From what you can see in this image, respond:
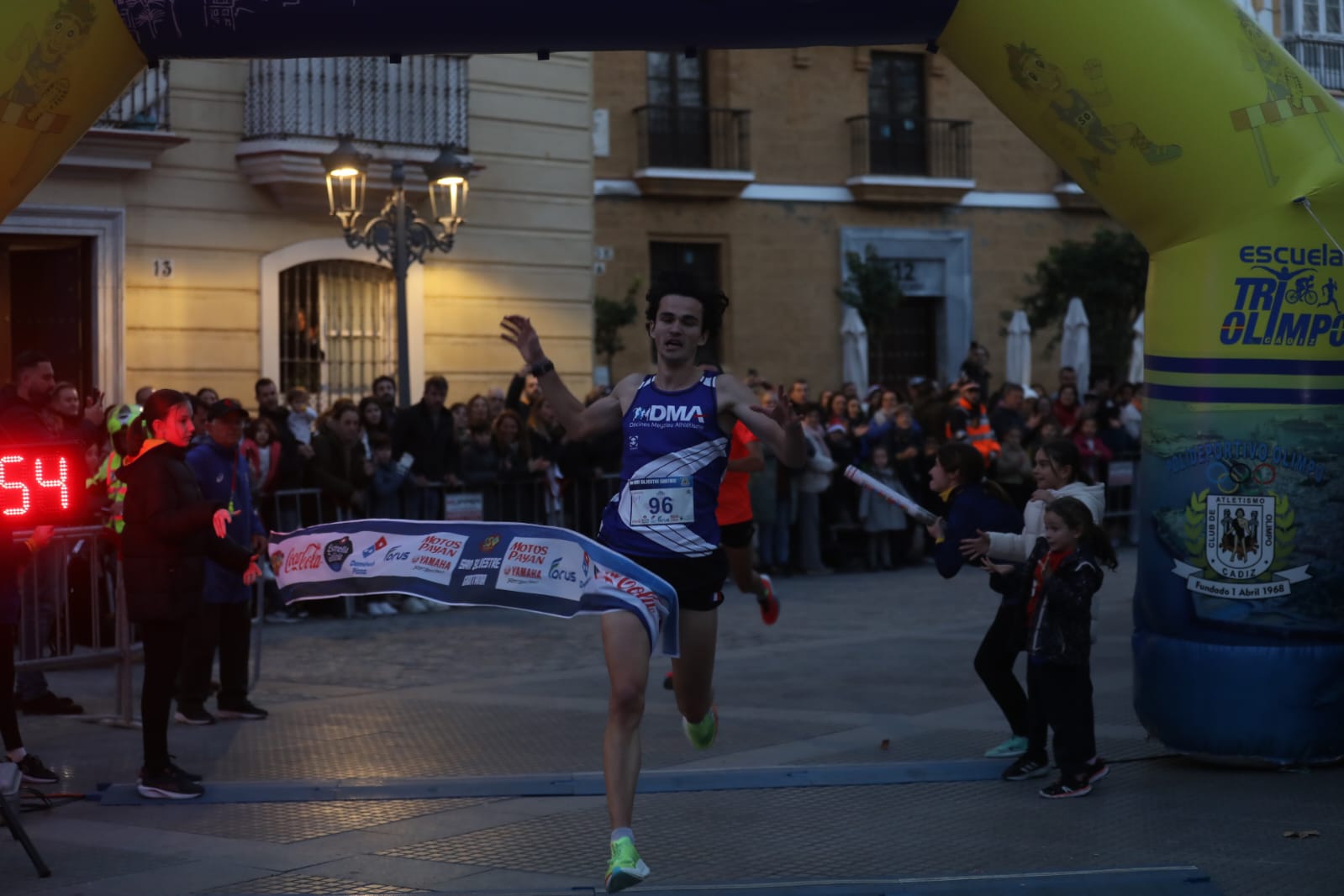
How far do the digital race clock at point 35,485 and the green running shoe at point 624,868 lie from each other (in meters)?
3.14

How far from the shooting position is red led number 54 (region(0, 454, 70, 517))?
25.5 ft

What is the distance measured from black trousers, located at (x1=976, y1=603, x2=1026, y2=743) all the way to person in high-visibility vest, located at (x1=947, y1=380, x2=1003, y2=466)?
32.8 ft

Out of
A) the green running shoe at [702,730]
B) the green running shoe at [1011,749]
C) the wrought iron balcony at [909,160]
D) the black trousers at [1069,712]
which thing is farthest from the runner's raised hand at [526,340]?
the wrought iron balcony at [909,160]

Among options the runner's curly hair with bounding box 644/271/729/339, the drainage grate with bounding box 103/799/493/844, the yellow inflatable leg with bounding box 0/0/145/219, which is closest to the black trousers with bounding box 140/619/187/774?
the drainage grate with bounding box 103/799/493/844

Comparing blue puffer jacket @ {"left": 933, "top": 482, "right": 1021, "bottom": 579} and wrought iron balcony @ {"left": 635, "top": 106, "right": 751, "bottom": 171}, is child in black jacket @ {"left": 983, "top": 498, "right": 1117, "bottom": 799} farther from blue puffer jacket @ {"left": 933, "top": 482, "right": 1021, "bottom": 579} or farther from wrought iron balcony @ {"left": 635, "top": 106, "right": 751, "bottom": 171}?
wrought iron balcony @ {"left": 635, "top": 106, "right": 751, "bottom": 171}

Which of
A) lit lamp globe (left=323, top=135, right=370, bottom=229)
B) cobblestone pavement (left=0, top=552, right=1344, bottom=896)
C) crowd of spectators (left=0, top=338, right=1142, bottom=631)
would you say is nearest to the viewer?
cobblestone pavement (left=0, top=552, right=1344, bottom=896)

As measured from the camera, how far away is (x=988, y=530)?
28.6 ft

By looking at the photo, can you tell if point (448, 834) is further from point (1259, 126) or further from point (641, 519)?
point (1259, 126)

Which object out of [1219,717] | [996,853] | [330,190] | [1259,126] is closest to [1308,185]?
[1259,126]

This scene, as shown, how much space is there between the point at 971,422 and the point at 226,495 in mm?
10304

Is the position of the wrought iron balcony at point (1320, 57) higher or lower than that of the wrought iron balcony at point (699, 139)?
lower

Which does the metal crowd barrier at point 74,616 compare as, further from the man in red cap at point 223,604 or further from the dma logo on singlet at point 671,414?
the dma logo on singlet at point 671,414

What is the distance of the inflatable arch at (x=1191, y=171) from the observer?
8.05 m

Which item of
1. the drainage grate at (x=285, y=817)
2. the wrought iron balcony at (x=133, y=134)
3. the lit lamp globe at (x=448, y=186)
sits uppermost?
the wrought iron balcony at (x=133, y=134)
